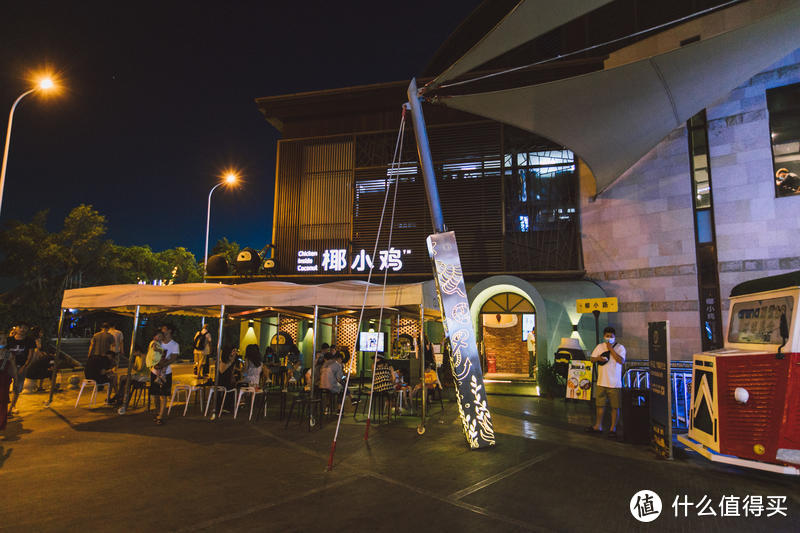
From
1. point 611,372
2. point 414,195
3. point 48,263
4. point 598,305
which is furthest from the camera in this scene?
point 48,263

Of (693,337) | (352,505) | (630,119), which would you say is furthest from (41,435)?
(693,337)

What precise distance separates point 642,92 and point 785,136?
5.49 meters

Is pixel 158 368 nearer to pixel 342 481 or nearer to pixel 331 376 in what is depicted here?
pixel 331 376

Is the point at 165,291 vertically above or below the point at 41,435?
above

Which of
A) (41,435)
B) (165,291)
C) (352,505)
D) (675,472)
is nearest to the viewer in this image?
(352,505)

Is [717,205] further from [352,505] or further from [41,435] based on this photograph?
[41,435]

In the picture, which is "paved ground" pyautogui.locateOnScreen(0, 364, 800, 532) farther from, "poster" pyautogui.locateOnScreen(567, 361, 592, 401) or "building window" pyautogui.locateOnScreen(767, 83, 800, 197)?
"building window" pyautogui.locateOnScreen(767, 83, 800, 197)

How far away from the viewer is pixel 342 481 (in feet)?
17.7

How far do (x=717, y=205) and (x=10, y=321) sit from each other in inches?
1153

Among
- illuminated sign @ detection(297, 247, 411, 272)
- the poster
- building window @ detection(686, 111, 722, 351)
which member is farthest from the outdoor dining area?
building window @ detection(686, 111, 722, 351)

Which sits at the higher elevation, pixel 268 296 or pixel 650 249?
pixel 650 249

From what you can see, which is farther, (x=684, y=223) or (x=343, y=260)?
(x=343, y=260)

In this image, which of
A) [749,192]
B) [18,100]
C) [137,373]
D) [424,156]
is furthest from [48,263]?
[749,192]

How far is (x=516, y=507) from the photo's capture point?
4.64 metres
